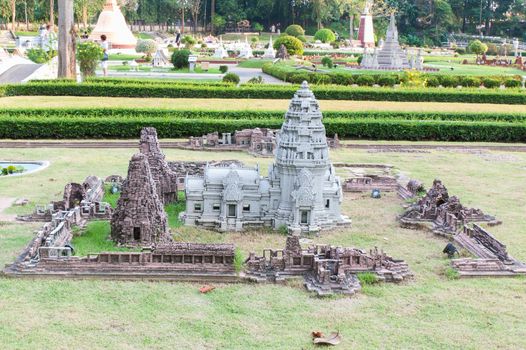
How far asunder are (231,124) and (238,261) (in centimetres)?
2222

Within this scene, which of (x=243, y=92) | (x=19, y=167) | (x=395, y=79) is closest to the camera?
(x=19, y=167)

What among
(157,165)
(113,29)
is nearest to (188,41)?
(113,29)

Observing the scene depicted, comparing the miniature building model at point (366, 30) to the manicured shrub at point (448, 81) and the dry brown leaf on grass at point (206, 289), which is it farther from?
the dry brown leaf on grass at point (206, 289)

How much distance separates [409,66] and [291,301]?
6942 centimetres

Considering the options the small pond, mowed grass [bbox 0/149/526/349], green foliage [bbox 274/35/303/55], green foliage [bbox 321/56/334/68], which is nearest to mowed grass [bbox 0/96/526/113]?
the small pond

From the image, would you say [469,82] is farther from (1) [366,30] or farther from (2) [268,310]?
(1) [366,30]

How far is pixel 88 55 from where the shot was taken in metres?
63.4

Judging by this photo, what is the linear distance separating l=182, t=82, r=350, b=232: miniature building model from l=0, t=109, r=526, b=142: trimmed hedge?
1740cm

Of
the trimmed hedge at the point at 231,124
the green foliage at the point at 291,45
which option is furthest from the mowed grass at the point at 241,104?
the green foliage at the point at 291,45

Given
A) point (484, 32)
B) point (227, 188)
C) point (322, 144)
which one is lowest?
point (227, 188)

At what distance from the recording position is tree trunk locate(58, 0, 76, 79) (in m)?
56.2

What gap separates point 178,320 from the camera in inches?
667

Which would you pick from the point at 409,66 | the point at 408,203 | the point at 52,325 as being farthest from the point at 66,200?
the point at 409,66

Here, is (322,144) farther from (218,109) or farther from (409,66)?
(409,66)
